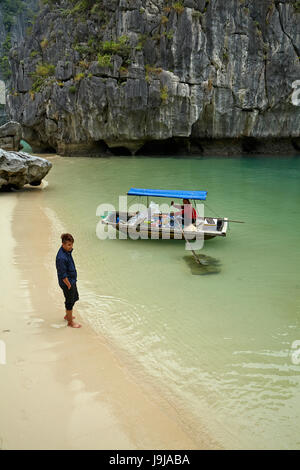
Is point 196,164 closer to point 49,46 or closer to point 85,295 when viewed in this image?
point 49,46

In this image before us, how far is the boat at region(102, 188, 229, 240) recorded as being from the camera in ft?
40.5

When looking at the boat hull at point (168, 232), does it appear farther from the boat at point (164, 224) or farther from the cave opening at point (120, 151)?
the cave opening at point (120, 151)

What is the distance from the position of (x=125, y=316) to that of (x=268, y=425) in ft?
12.2

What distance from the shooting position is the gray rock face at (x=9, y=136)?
24.4m

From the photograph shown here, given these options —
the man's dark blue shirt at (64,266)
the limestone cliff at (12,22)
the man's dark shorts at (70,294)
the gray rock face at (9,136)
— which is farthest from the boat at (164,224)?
the limestone cliff at (12,22)

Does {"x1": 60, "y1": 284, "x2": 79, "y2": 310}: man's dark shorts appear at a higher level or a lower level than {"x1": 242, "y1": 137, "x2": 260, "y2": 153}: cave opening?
lower

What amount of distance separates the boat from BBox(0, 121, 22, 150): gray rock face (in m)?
14.5

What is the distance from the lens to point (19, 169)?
1894cm

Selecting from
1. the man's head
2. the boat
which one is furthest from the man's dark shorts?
the boat

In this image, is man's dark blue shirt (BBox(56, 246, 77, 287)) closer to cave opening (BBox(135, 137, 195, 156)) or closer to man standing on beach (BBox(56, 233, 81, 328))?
man standing on beach (BBox(56, 233, 81, 328))

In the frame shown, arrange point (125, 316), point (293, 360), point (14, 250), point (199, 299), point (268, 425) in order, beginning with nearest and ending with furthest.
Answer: point (268, 425)
point (293, 360)
point (125, 316)
point (199, 299)
point (14, 250)

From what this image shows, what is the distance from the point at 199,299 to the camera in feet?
29.5

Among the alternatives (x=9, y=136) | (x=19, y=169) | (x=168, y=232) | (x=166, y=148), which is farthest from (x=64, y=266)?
(x=166, y=148)
